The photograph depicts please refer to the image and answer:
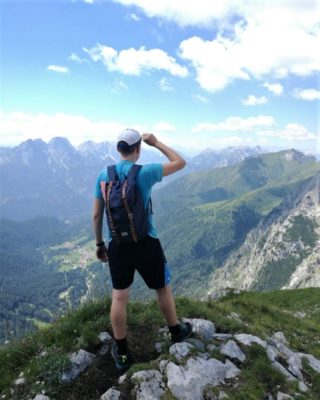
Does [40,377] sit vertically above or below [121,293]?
below

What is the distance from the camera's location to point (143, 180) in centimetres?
805

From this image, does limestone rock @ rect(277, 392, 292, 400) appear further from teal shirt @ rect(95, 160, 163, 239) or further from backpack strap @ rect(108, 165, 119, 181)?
backpack strap @ rect(108, 165, 119, 181)

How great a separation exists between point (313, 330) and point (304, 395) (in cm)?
944

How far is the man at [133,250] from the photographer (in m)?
8.17

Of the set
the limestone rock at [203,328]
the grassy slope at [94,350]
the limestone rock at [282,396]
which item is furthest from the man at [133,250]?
the limestone rock at [282,396]

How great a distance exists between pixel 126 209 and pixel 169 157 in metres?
1.73

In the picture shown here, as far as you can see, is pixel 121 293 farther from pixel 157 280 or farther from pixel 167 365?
pixel 167 365

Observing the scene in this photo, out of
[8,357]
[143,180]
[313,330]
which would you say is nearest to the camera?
[143,180]

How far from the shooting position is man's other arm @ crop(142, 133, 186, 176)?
8.25m

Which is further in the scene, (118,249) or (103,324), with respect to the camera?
(103,324)

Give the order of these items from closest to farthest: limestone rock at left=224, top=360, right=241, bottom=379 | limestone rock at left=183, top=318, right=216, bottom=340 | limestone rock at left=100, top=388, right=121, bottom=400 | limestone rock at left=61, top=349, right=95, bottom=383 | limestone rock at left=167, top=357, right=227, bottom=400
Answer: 1. limestone rock at left=100, top=388, right=121, bottom=400
2. limestone rock at left=167, top=357, right=227, bottom=400
3. limestone rock at left=61, top=349, right=95, bottom=383
4. limestone rock at left=224, top=360, right=241, bottom=379
5. limestone rock at left=183, top=318, right=216, bottom=340

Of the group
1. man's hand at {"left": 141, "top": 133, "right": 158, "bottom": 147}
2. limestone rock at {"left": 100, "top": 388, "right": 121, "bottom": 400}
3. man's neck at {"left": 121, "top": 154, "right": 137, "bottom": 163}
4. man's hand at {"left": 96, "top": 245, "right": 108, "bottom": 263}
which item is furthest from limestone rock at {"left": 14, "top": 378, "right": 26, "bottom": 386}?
man's hand at {"left": 141, "top": 133, "right": 158, "bottom": 147}

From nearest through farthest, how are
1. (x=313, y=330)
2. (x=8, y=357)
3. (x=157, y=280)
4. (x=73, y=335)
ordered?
(x=157, y=280) < (x=8, y=357) < (x=73, y=335) < (x=313, y=330)

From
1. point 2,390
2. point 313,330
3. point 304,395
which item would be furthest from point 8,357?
point 313,330
